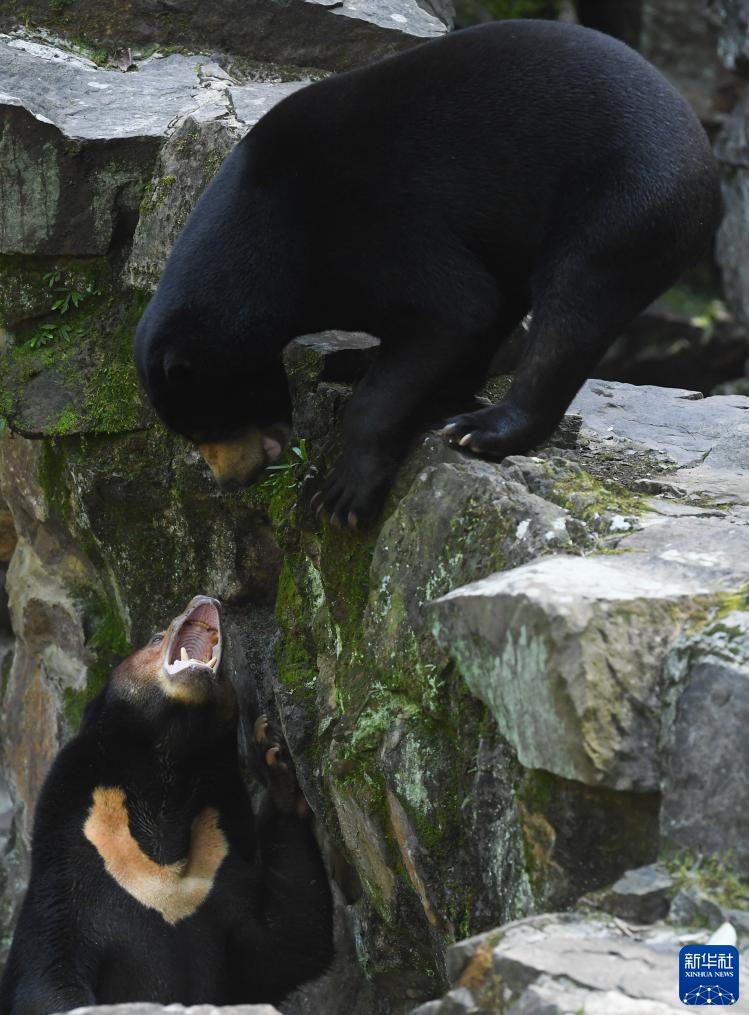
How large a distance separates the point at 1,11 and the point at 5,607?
113 inches

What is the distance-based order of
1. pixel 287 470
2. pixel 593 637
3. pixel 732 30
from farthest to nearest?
pixel 732 30, pixel 287 470, pixel 593 637

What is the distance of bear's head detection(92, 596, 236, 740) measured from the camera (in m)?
3.89

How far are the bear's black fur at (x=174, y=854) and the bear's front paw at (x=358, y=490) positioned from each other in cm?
80

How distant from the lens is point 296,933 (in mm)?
3938

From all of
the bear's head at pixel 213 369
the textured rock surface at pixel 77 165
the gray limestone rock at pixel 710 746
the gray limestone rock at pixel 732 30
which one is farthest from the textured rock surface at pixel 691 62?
the gray limestone rock at pixel 710 746

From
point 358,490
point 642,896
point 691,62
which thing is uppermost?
point 691,62

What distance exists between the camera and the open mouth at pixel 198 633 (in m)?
4.07

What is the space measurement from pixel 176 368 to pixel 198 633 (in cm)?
93

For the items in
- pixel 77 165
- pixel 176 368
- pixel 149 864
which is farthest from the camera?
pixel 77 165

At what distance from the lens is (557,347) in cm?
328

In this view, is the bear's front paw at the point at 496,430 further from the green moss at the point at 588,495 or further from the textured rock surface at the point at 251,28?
the textured rock surface at the point at 251,28

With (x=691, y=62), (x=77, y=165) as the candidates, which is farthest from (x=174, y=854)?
(x=691, y=62)

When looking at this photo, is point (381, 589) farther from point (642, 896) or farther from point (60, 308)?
point (60, 308)

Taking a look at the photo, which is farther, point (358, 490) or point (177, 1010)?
point (358, 490)
